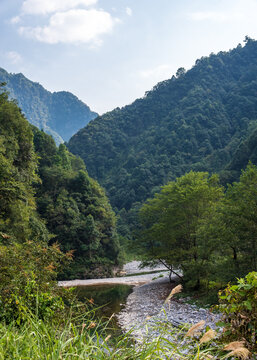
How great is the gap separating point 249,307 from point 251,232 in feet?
36.5

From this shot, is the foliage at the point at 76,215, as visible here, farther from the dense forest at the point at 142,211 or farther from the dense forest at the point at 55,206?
the dense forest at the point at 142,211

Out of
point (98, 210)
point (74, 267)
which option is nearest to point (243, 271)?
point (74, 267)

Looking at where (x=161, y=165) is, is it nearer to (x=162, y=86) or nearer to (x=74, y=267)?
(x=162, y=86)

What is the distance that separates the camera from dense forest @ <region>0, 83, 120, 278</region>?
2027cm

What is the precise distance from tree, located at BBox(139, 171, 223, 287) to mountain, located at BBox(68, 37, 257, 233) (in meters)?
41.7

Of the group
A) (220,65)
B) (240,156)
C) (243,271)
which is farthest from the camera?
(220,65)

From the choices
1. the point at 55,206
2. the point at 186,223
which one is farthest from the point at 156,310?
the point at 55,206

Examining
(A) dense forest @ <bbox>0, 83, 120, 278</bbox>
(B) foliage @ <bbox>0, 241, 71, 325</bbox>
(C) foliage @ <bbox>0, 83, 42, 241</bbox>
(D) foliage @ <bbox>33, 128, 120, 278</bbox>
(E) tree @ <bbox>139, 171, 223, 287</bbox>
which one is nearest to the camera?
(B) foliage @ <bbox>0, 241, 71, 325</bbox>

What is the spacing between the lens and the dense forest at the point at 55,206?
2027 cm

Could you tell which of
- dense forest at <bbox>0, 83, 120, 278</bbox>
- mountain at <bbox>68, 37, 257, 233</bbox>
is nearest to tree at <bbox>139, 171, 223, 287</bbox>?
dense forest at <bbox>0, 83, 120, 278</bbox>

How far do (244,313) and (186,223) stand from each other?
18.5m

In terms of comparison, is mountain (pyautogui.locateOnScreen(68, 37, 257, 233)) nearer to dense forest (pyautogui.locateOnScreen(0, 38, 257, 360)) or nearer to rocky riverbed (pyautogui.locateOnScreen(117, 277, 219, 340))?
dense forest (pyautogui.locateOnScreen(0, 38, 257, 360))

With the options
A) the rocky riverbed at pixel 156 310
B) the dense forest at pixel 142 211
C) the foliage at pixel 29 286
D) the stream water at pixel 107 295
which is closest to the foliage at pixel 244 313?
the dense forest at pixel 142 211

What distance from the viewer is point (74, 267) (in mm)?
30203
